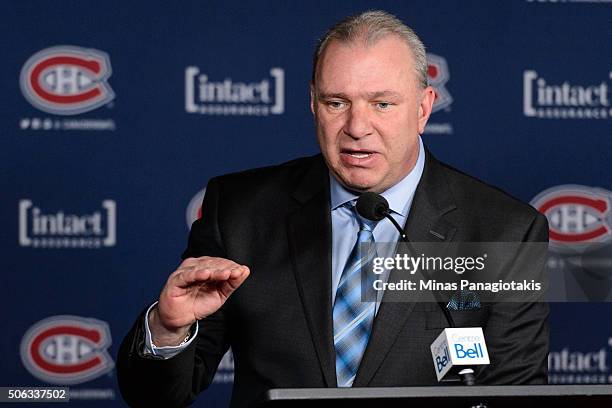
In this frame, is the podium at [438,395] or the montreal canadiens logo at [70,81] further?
the montreal canadiens logo at [70,81]

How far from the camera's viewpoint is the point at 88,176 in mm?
3508

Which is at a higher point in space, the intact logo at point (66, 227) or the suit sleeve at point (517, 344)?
the intact logo at point (66, 227)

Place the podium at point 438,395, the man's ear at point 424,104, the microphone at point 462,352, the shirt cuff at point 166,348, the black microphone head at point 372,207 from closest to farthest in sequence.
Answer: the podium at point 438,395, the microphone at point 462,352, the black microphone head at point 372,207, the shirt cuff at point 166,348, the man's ear at point 424,104

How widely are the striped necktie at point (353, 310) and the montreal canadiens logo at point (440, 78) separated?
1242mm

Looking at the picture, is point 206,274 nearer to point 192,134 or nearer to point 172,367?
point 172,367

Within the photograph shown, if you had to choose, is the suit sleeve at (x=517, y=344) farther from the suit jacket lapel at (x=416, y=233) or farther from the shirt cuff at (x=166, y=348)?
the shirt cuff at (x=166, y=348)

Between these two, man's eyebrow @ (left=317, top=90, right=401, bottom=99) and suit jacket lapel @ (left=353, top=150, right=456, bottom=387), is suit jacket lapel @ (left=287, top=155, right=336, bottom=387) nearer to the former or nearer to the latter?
suit jacket lapel @ (left=353, top=150, right=456, bottom=387)

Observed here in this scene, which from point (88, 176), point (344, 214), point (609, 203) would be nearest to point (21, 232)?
point (88, 176)

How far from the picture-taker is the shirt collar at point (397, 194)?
2.48 m

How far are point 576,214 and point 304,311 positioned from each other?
4.95 ft

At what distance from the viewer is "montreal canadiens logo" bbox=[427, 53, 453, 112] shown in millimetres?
3568

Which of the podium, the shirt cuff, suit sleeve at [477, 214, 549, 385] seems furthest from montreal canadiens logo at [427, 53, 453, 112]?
the podium

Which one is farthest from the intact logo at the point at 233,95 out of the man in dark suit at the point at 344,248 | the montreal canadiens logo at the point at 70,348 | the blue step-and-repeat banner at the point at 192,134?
the man in dark suit at the point at 344,248

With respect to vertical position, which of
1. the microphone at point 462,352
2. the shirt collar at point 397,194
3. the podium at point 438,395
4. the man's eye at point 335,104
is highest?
the man's eye at point 335,104
